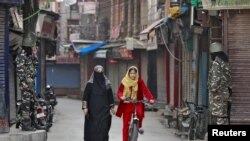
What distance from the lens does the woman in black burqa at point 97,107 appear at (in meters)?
11.7

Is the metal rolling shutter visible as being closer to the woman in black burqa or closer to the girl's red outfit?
the woman in black burqa

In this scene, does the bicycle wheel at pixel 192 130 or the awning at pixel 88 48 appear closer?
the bicycle wheel at pixel 192 130

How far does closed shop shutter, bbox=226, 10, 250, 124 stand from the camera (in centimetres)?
1259

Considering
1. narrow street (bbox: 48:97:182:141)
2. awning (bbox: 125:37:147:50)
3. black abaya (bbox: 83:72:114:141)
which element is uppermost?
awning (bbox: 125:37:147:50)

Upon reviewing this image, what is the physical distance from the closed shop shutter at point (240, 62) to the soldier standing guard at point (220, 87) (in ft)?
1.24

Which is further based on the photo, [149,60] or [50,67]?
[50,67]

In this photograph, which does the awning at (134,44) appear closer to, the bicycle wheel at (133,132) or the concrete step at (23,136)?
the concrete step at (23,136)

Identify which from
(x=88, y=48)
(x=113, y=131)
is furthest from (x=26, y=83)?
(x=88, y=48)

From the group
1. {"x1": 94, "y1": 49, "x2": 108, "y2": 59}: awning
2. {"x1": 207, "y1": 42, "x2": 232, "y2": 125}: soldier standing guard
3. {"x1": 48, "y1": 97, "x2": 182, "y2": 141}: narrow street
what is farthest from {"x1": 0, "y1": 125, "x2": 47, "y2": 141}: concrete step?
{"x1": 94, "y1": 49, "x2": 108, "y2": 59}: awning

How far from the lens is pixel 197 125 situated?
47.9 ft

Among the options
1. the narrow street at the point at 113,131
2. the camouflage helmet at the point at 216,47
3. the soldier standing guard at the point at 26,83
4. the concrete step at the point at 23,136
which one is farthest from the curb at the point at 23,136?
the camouflage helmet at the point at 216,47

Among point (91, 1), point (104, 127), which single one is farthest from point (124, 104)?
point (91, 1)

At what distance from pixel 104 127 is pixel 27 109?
166 centimetres

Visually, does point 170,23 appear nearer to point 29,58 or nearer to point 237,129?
point 29,58
